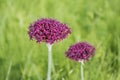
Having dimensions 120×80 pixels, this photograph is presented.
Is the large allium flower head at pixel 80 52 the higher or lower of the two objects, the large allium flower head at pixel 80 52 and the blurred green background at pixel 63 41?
the lower

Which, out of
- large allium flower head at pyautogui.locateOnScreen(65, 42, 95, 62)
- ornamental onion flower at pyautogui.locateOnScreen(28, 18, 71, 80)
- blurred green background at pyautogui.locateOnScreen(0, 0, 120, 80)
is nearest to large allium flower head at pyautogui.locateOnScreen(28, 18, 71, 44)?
ornamental onion flower at pyautogui.locateOnScreen(28, 18, 71, 80)

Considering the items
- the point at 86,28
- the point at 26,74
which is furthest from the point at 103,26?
the point at 26,74

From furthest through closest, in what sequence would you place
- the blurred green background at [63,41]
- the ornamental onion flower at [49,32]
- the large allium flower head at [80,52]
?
the blurred green background at [63,41]
the large allium flower head at [80,52]
the ornamental onion flower at [49,32]

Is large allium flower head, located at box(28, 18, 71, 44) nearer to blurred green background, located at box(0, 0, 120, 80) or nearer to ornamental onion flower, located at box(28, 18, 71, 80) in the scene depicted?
ornamental onion flower, located at box(28, 18, 71, 80)

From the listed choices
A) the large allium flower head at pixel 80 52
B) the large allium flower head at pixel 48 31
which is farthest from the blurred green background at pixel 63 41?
the large allium flower head at pixel 48 31

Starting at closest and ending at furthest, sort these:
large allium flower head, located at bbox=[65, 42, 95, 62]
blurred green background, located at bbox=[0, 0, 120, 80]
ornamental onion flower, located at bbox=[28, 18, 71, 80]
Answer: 1. ornamental onion flower, located at bbox=[28, 18, 71, 80]
2. large allium flower head, located at bbox=[65, 42, 95, 62]
3. blurred green background, located at bbox=[0, 0, 120, 80]

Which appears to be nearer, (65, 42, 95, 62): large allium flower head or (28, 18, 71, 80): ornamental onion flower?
(28, 18, 71, 80): ornamental onion flower

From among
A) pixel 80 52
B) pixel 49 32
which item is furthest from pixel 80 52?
pixel 49 32

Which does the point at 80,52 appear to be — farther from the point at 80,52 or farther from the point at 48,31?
the point at 48,31

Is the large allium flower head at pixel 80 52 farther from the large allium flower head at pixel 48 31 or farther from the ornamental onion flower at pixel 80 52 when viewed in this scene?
the large allium flower head at pixel 48 31
